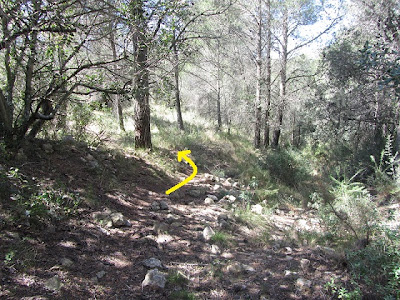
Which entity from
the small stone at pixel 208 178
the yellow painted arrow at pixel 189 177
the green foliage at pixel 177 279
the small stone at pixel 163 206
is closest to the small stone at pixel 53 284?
the green foliage at pixel 177 279

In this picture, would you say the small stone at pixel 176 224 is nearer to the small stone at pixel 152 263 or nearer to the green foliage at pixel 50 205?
the small stone at pixel 152 263

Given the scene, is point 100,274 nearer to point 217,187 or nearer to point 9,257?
point 9,257

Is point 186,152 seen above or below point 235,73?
below

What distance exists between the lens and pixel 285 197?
6406 mm

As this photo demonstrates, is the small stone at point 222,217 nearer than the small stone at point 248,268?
No

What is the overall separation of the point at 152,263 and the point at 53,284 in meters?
0.95

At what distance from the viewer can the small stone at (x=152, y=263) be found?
9.21ft

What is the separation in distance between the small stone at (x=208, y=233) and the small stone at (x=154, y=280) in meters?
1.11

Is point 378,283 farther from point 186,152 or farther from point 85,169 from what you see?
point 186,152

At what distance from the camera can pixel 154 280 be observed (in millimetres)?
2494

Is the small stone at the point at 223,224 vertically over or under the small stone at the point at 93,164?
under

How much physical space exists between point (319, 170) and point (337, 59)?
4280 mm

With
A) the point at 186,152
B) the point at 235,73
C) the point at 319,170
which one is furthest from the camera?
the point at 235,73

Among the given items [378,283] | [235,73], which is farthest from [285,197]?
[235,73]
